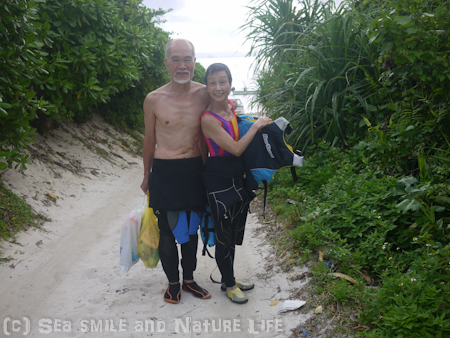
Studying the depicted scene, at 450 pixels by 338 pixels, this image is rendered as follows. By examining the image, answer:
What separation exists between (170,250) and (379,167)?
237 cm

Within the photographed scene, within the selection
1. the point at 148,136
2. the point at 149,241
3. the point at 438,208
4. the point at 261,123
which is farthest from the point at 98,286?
the point at 438,208

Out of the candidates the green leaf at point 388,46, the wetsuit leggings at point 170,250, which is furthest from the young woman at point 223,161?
the green leaf at point 388,46

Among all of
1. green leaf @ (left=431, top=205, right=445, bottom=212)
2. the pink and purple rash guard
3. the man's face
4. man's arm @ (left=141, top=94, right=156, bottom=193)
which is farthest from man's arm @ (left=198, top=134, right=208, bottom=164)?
green leaf @ (left=431, top=205, right=445, bottom=212)

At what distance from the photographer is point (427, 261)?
8.11 feet

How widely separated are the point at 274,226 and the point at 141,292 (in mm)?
1959

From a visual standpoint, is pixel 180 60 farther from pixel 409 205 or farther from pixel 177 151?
pixel 409 205

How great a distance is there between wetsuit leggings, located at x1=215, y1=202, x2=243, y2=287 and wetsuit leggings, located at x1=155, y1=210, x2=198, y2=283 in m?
0.28

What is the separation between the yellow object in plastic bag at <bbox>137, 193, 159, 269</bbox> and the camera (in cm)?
324

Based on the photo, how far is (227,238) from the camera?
3057 millimetres

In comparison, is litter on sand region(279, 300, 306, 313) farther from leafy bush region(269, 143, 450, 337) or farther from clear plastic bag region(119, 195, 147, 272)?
clear plastic bag region(119, 195, 147, 272)

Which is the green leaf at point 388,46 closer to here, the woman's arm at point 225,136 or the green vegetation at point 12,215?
the woman's arm at point 225,136

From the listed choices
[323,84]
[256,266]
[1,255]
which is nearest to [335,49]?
[323,84]

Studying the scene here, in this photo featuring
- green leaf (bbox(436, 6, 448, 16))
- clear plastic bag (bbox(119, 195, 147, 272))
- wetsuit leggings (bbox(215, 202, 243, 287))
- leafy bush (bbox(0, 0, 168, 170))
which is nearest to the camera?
wetsuit leggings (bbox(215, 202, 243, 287))

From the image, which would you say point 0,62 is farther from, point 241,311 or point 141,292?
point 241,311
